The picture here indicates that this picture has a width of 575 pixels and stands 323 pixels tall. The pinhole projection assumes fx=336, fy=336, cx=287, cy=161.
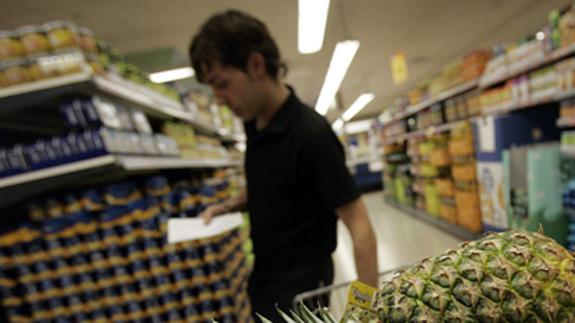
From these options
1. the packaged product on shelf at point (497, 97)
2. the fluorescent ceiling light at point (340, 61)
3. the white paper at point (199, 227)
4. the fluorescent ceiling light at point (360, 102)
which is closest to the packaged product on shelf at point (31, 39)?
the white paper at point (199, 227)

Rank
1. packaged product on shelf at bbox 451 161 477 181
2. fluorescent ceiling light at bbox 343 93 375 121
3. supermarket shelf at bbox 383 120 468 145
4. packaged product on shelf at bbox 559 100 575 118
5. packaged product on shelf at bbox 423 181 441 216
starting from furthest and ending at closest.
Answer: fluorescent ceiling light at bbox 343 93 375 121
packaged product on shelf at bbox 423 181 441 216
supermarket shelf at bbox 383 120 468 145
packaged product on shelf at bbox 451 161 477 181
packaged product on shelf at bbox 559 100 575 118

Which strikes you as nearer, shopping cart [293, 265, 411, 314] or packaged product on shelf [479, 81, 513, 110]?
shopping cart [293, 265, 411, 314]

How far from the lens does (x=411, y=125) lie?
7332 mm

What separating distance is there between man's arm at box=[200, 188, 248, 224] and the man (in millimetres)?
340

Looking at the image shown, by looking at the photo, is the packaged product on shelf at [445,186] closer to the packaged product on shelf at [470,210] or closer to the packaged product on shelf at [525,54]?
the packaged product on shelf at [470,210]

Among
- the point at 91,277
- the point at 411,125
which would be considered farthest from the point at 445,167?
the point at 91,277

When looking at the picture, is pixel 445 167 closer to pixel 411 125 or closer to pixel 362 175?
pixel 411 125

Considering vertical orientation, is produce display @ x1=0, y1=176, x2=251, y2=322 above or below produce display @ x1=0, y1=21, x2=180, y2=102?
below

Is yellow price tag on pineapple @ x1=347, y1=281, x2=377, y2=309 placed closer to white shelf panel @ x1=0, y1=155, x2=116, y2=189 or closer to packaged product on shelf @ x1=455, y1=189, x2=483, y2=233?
white shelf panel @ x1=0, y1=155, x2=116, y2=189

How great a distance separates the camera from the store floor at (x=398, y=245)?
4.00 meters

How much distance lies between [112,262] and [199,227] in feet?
2.80

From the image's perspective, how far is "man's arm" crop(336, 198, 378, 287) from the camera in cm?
116

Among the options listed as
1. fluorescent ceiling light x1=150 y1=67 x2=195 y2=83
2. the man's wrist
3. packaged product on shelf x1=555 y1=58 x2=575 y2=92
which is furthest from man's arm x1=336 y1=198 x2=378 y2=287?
fluorescent ceiling light x1=150 y1=67 x2=195 y2=83

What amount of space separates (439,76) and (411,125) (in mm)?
1784
